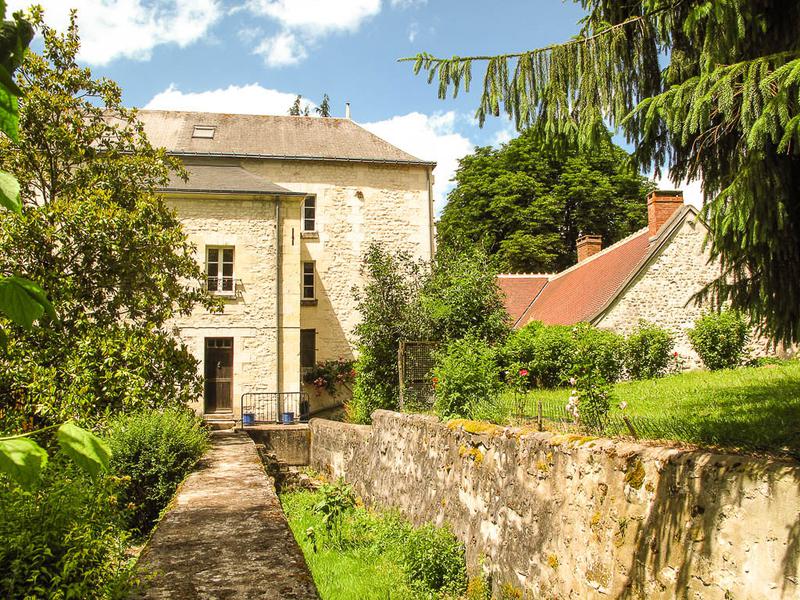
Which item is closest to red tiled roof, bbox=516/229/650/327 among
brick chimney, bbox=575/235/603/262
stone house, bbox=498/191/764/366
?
stone house, bbox=498/191/764/366

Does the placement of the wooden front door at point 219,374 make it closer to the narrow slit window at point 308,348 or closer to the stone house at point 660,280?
the narrow slit window at point 308,348

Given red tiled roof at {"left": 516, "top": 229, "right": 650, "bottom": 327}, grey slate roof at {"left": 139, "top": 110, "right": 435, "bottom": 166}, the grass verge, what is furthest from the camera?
grey slate roof at {"left": 139, "top": 110, "right": 435, "bottom": 166}

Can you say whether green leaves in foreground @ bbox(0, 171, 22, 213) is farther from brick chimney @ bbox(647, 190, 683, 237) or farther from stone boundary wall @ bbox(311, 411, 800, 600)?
brick chimney @ bbox(647, 190, 683, 237)

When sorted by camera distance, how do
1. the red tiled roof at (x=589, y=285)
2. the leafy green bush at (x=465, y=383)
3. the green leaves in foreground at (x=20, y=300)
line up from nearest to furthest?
the green leaves in foreground at (x=20, y=300) < the leafy green bush at (x=465, y=383) < the red tiled roof at (x=589, y=285)

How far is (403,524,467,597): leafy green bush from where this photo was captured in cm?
693

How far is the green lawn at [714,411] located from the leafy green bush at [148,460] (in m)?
4.12

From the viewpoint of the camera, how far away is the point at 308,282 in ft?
76.4

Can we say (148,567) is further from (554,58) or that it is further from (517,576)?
(554,58)

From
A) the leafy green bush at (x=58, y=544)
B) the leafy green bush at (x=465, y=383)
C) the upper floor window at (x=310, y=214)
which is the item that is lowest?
the leafy green bush at (x=58, y=544)

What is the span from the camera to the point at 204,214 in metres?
19.4

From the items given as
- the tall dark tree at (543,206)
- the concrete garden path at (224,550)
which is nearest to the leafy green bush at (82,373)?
the concrete garden path at (224,550)

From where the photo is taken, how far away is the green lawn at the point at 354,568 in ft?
22.0

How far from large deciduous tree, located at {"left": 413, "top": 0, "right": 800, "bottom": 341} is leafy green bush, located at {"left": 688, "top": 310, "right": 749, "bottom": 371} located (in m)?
12.0

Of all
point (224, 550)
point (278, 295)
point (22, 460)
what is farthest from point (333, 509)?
point (278, 295)
